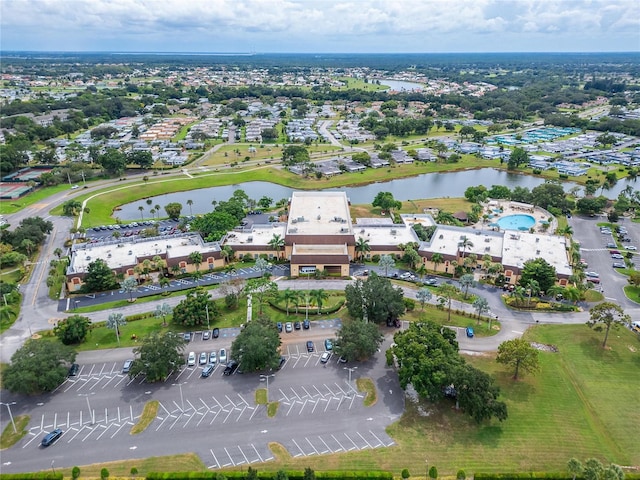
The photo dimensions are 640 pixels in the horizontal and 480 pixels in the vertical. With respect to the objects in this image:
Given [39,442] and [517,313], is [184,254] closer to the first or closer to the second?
[39,442]

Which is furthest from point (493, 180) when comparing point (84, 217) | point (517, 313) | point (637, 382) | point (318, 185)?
point (84, 217)

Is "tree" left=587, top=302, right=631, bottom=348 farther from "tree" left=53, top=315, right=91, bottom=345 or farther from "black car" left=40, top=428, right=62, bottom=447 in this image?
"tree" left=53, top=315, right=91, bottom=345

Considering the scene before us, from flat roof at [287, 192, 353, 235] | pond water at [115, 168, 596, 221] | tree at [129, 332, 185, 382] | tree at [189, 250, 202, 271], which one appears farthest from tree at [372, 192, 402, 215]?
tree at [129, 332, 185, 382]

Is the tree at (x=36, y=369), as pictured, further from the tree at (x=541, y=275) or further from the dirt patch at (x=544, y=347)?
the tree at (x=541, y=275)

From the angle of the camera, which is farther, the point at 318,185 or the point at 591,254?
the point at 318,185

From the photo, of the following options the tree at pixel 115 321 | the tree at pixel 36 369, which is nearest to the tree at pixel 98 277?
the tree at pixel 115 321

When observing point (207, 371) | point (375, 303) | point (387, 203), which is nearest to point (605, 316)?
point (375, 303)
